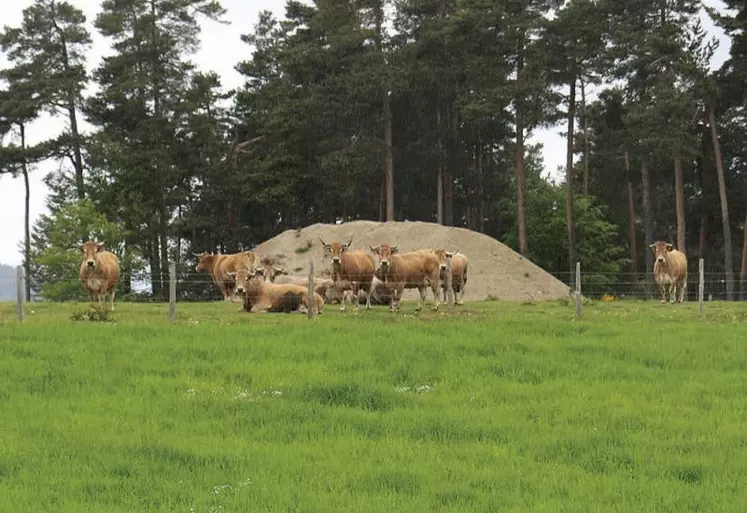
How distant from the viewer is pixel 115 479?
7.59 m

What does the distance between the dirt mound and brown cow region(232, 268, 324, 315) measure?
10.2 m

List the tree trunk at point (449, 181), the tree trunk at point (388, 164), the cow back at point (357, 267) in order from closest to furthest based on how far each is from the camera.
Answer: the cow back at point (357, 267), the tree trunk at point (388, 164), the tree trunk at point (449, 181)

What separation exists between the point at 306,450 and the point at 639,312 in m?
14.2

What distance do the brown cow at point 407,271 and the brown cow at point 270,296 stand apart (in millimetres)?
1957

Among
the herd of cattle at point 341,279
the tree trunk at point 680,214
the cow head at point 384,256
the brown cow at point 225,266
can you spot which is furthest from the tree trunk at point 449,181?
the cow head at point 384,256

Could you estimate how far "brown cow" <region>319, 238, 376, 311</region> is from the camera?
21.4m

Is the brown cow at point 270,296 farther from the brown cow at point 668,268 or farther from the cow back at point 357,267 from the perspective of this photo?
the brown cow at point 668,268

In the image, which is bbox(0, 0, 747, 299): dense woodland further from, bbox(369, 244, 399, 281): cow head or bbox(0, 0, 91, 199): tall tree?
bbox(369, 244, 399, 281): cow head

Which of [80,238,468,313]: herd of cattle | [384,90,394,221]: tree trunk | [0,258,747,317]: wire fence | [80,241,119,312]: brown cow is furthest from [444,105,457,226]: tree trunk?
[80,241,119,312]: brown cow

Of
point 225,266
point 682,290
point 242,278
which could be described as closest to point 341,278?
point 242,278

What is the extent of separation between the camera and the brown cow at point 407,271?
2184cm

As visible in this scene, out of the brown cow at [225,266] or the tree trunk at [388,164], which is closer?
the brown cow at [225,266]

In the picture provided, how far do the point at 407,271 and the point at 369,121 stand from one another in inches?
975

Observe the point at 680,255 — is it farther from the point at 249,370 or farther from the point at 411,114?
the point at 411,114
